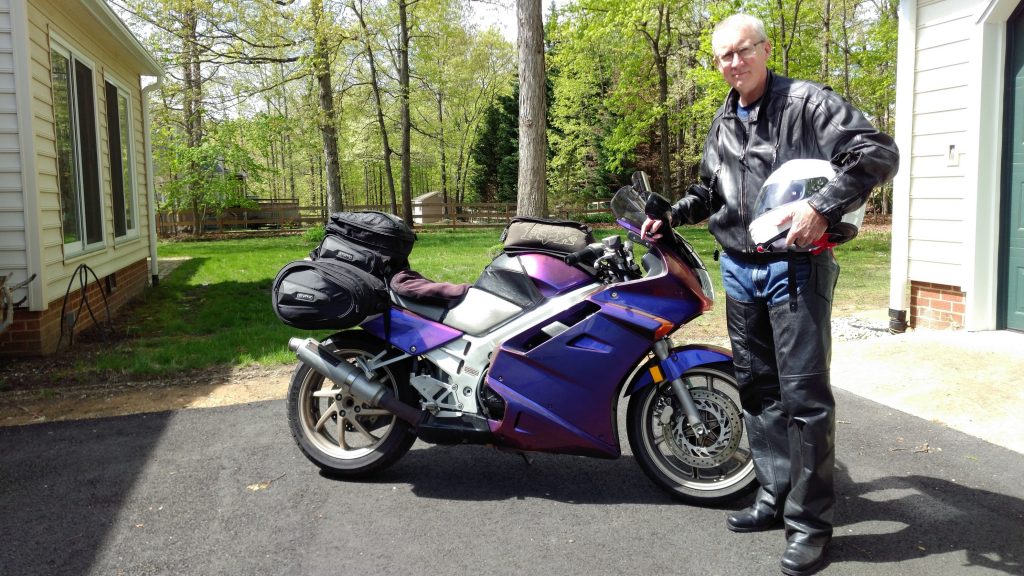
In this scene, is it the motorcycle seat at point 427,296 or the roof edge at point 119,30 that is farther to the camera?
the roof edge at point 119,30

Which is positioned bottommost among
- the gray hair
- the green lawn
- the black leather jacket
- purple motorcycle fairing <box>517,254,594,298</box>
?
the green lawn

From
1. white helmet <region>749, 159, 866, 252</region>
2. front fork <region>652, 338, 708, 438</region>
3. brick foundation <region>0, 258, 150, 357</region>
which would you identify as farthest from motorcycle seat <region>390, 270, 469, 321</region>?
brick foundation <region>0, 258, 150, 357</region>

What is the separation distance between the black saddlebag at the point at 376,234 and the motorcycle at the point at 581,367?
250 mm

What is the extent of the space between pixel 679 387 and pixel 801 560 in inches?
31.8

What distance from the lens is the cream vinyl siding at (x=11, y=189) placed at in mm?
6016

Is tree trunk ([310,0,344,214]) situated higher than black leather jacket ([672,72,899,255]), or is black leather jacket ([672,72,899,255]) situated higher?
tree trunk ([310,0,344,214])

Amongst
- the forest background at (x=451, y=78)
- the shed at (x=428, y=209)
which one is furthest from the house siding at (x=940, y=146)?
the shed at (x=428, y=209)

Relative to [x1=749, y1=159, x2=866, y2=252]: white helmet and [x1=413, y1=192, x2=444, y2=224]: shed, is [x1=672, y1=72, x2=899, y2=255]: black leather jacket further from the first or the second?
[x1=413, y1=192, x2=444, y2=224]: shed

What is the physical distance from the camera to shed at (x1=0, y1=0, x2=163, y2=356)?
609 cm

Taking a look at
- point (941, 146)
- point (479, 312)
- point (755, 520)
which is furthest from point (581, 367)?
point (941, 146)

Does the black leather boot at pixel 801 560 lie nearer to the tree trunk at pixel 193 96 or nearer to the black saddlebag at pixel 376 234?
the black saddlebag at pixel 376 234

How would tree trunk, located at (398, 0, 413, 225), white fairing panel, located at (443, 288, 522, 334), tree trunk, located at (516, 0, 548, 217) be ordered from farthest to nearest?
tree trunk, located at (398, 0, 413, 225)
tree trunk, located at (516, 0, 548, 217)
white fairing panel, located at (443, 288, 522, 334)

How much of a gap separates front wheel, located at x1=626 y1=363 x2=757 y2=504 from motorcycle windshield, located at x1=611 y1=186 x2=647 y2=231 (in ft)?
2.20

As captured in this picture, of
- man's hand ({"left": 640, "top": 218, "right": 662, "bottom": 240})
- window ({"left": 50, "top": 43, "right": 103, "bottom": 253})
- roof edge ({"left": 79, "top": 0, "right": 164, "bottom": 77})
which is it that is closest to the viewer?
man's hand ({"left": 640, "top": 218, "right": 662, "bottom": 240})
